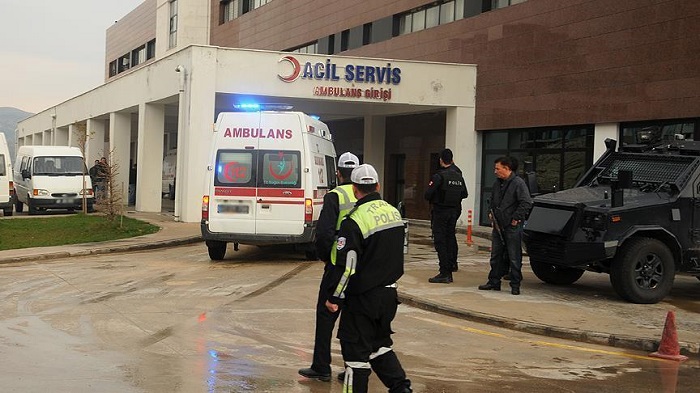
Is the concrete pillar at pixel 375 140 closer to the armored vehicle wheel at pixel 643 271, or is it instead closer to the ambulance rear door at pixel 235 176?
the ambulance rear door at pixel 235 176

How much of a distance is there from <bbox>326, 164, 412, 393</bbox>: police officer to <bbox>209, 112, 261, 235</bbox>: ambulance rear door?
31.2ft

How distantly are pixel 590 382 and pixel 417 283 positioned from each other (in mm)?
5604

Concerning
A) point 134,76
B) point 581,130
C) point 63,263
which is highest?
point 134,76

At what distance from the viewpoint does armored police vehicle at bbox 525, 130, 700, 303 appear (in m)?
10.6

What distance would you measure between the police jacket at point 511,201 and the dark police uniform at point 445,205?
0.95 metres

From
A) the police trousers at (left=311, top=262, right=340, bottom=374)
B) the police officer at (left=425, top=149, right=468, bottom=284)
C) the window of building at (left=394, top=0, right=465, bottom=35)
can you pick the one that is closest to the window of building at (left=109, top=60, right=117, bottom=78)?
the window of building at (left=394, top=0, right=465, bottom=35)

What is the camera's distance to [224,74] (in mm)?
24156

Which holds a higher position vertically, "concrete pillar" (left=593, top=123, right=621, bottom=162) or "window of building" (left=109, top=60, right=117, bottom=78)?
"window of building" (left=109, top=60, right=117, bottom=78)

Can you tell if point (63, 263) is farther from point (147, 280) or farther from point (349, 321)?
point (349, 321)

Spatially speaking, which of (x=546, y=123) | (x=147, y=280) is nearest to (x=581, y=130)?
(x=546, y=123)

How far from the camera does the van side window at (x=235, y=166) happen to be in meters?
15.0

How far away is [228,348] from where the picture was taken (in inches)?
307

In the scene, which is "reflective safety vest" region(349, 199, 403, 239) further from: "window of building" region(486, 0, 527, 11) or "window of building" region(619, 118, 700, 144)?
"window of building" region(486, 0, 527, 11)

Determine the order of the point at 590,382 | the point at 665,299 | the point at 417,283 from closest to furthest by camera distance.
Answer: the point at 590,382
the point at 665,299
the point at 417,283
